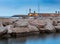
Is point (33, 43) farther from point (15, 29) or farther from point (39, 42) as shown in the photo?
point (15, 29)

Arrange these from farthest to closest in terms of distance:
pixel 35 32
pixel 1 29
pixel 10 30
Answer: pixel 35 32
pixel 10 30
pixel 1 29

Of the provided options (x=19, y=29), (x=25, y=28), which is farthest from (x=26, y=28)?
(x=19, y=29)

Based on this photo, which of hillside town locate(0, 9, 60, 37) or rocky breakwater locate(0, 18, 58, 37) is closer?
hillside town locate(0, 9, 60, 37)

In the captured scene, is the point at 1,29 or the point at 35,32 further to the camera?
the point at 35,32

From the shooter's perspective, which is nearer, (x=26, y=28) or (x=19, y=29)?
(x=19, y=29)

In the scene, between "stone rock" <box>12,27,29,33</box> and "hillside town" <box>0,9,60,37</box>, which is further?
"stone rock" <box>12,27,29,33</box>

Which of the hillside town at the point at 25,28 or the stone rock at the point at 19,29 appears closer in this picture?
the hillside town at the point at 25,28

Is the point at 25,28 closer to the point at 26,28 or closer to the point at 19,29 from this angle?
the point at 26,28

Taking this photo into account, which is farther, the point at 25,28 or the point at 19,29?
the point at 25,28

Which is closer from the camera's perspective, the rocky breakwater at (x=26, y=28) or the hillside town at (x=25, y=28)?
the hillside town at (x=25, y=28)

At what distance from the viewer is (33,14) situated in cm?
1617

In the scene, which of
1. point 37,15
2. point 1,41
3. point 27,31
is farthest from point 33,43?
point 37,15

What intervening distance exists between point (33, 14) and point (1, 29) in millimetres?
7638

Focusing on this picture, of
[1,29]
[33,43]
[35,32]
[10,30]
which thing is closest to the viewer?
[33,43]
